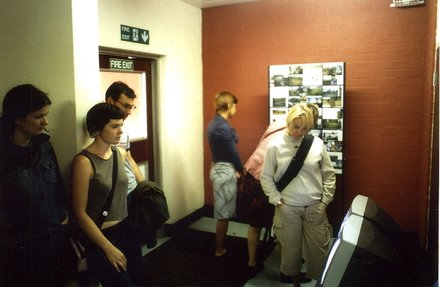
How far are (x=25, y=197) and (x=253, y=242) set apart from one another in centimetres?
226

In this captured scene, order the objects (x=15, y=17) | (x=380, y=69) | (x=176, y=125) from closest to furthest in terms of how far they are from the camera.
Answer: (x=15, y=17)
(x=380, y=69)
(x=176, y=125)

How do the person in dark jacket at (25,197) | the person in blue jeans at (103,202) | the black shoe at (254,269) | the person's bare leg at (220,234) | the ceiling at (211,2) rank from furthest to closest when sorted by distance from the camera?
1. the ceiling at (211,2)
2. the person's bare leg at (220,234)
3. the black shoe at (254,269)
4. the person in blue jeans at (103,202)
5. the person in dark jacket at (25,197)

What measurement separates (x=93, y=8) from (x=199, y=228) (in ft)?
10.1

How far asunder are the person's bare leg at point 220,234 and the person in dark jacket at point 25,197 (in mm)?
2046

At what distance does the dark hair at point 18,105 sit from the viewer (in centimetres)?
182

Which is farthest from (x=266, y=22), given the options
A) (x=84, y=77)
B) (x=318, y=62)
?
(x=84, y=77)

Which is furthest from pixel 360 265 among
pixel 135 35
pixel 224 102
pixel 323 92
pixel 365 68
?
pixel 365 68

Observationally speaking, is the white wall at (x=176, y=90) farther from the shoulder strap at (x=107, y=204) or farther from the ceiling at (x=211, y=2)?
the shoulder strap at (x=107, y=204)

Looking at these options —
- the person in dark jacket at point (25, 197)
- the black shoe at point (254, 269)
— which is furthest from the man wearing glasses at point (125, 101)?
the black shoe at point (254, 269)

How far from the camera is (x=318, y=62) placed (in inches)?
168

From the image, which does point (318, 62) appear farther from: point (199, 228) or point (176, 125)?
point (199, 228)

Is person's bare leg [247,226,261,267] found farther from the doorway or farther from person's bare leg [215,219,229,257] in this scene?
the doorway

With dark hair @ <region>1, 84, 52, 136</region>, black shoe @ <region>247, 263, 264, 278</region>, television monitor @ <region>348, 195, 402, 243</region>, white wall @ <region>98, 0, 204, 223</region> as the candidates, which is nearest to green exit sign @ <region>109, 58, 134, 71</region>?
white wall @ <region>98, 0, 204, 223</region>

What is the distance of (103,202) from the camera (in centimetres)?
199
